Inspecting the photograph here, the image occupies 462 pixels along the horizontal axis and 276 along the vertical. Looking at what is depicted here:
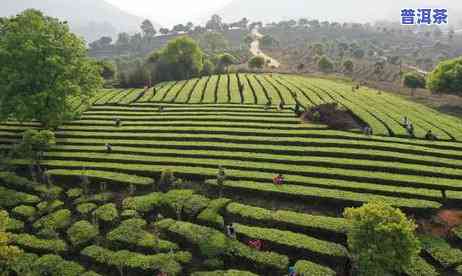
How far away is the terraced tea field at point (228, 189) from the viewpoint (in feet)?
70.9

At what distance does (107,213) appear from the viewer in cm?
2544

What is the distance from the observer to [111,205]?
86.4ft

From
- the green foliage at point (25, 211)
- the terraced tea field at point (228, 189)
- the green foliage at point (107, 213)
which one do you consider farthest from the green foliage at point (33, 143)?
the green foliage at point (107, 213)

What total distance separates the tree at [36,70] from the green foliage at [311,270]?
89.2 feet

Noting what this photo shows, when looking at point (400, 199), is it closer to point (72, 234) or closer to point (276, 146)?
point (276, 146)

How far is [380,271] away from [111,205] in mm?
17071

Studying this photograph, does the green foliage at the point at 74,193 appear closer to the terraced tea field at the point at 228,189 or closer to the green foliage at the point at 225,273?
the terraced tea field at the point at 228,189

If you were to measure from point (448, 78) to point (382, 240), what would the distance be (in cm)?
4409

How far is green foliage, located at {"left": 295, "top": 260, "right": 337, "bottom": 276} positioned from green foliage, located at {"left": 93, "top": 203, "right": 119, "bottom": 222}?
1199 cm

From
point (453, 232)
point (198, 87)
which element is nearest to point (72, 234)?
point (453, 232)

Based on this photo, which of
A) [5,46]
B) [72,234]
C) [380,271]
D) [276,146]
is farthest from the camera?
[5,46]

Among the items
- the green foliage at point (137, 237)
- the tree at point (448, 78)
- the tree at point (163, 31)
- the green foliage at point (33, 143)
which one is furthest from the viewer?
the tree at point (163, 31)

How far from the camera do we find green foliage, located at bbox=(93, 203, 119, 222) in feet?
82.1

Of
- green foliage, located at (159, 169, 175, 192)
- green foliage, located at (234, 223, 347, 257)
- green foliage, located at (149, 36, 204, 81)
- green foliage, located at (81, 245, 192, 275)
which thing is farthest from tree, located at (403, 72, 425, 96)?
green foliage, located at (81, 245, 192, 275)
